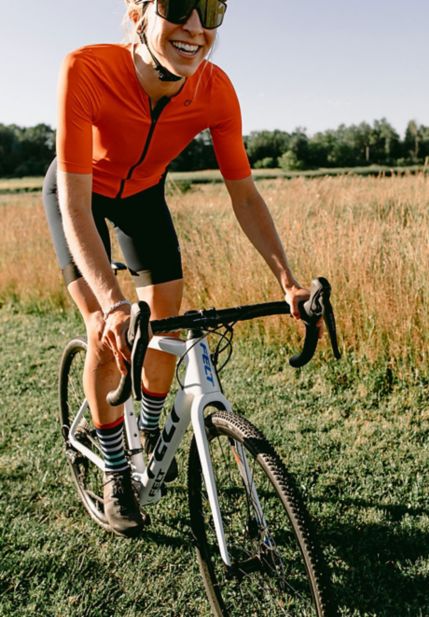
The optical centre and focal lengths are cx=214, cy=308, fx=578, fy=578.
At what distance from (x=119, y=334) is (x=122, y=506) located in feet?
4.04

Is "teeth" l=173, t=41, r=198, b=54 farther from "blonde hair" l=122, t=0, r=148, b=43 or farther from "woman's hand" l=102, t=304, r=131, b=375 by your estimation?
"woman's hand" l=102, t=304, r=131, b=375

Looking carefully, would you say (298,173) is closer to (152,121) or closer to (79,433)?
(79,433)

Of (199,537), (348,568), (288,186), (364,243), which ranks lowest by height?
(348,568)

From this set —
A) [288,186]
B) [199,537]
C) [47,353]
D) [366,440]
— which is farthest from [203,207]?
[199,537]

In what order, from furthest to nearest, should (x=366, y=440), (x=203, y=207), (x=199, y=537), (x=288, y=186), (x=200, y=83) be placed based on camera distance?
(x=203, y=207), (x=288, y=186), (x=366, y=440), (x=200, y=83), (x=199, y=537)

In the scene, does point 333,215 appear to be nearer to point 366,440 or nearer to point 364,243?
point 364,243

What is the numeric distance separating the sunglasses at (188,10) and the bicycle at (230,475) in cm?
98

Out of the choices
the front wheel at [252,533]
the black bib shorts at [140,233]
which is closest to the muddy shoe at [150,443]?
the front wheel at [252,533]

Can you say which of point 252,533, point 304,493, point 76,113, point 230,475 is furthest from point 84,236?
point 304,493

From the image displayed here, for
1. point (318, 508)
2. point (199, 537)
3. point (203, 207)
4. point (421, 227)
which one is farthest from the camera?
point (203, 207)

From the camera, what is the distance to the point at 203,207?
27.0 feet

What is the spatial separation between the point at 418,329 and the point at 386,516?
1839 mm

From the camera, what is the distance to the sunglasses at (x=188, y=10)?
189 centimetres

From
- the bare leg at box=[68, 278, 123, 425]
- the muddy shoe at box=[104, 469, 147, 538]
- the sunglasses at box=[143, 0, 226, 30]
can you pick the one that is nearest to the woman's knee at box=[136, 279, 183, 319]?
the bare leg at box=[68, 278, 123, 425]
